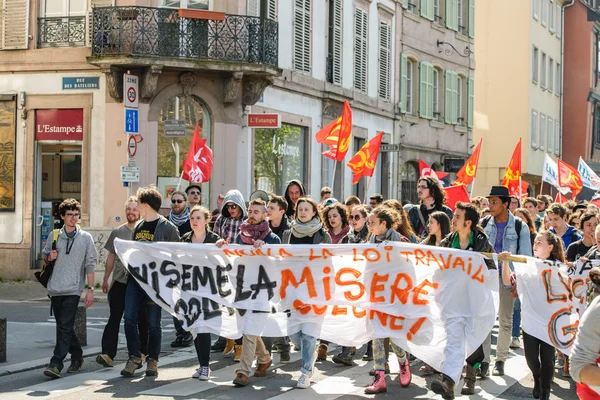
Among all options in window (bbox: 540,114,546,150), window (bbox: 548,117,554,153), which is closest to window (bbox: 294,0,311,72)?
window (bbox: 540,114,546,150)

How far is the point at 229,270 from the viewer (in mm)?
10531

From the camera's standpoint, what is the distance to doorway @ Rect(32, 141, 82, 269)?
76.6 ft

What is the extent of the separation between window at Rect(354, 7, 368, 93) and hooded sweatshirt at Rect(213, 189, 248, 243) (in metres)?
18.9

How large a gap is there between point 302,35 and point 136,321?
17.3 m

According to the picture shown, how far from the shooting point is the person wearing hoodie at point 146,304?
10445mm

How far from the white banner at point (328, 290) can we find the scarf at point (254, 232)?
0.93ft

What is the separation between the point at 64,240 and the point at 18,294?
10.8 meters

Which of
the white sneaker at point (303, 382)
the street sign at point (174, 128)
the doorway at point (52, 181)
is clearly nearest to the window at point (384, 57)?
the street sign at point (174, 128)

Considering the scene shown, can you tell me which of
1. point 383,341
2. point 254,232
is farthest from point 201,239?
point 383,341

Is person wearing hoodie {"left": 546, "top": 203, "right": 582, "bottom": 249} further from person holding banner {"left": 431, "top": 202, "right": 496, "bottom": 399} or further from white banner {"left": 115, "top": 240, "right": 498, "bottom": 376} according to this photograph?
white banner {"left": 115, "top": 240, "right": 498, "bottom": 376}

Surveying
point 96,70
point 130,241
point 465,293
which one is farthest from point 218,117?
point 465,293

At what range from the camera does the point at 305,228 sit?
35.7 feet

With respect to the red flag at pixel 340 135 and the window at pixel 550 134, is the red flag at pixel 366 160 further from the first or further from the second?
the window at pixel 550 134

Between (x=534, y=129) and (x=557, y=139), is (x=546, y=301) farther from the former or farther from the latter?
(x=557, y=139)
